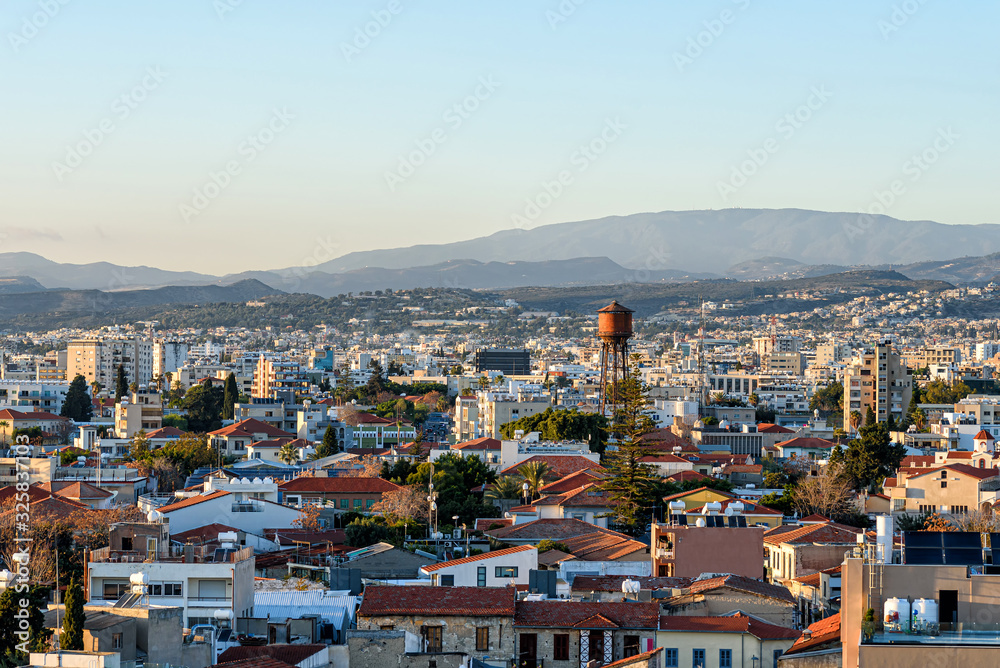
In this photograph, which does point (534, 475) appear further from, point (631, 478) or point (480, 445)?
point (480, 445)

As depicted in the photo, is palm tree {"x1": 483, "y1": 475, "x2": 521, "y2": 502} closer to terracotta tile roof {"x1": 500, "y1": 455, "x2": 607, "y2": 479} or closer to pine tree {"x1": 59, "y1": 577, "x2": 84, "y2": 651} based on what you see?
terracotta tile roof {"x1": 500, "y1": 455, "x2": 607, "y2": 479}

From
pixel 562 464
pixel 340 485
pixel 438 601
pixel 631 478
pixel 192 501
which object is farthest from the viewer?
pixel 562 464

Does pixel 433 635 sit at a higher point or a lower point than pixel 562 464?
higher

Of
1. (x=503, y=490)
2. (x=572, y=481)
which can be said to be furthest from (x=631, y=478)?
(x=572, y=481)

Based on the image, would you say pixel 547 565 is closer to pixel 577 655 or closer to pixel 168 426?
pixel 577 655

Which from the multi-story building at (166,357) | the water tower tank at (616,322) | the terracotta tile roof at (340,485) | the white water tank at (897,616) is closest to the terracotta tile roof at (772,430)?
the water tower tank at (616,322)

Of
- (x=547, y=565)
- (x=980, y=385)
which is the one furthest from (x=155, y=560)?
(x=980, y=385)
